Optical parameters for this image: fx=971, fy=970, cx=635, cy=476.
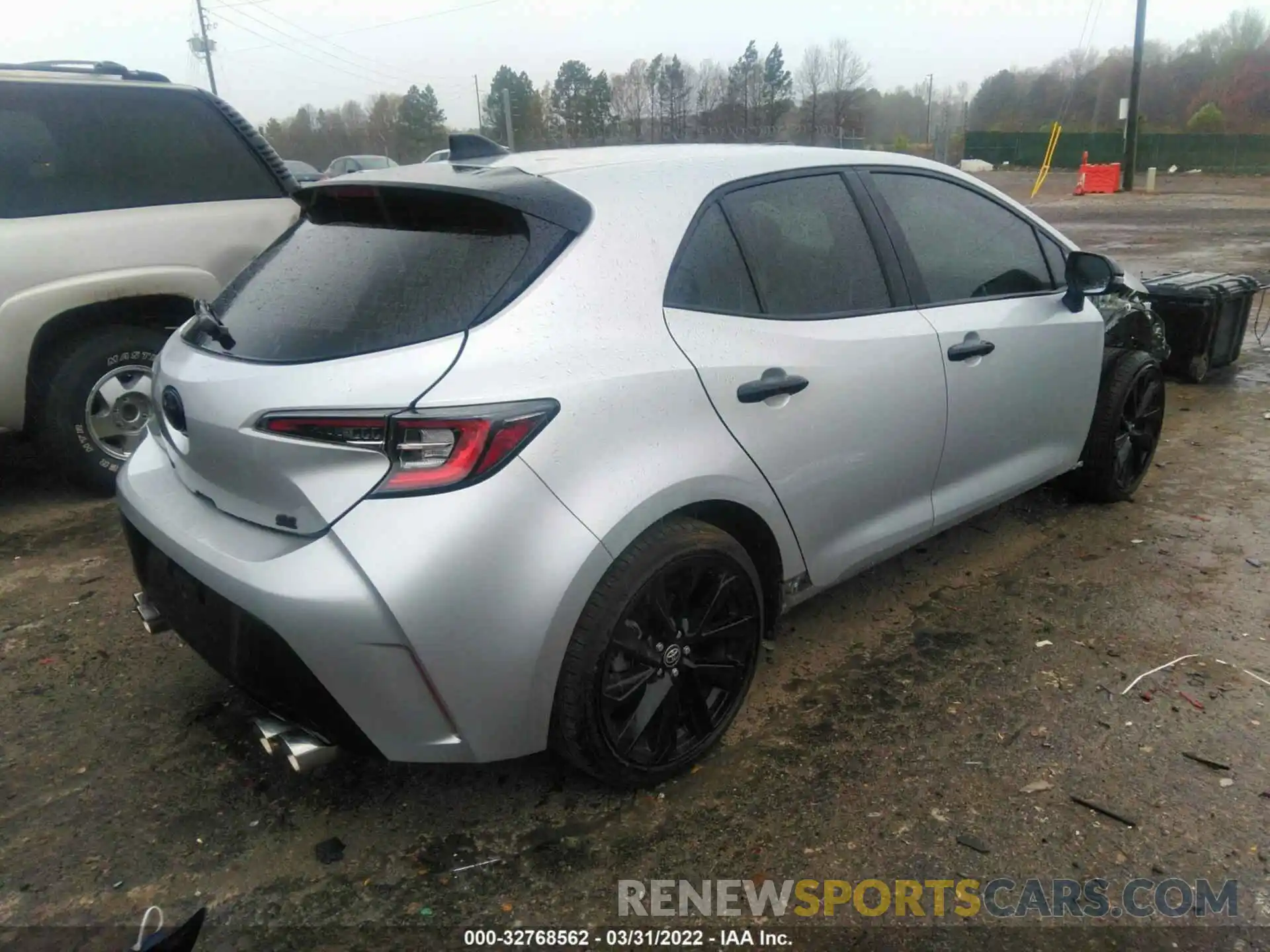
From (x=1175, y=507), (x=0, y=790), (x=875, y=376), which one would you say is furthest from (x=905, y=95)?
(x=0, y=790)

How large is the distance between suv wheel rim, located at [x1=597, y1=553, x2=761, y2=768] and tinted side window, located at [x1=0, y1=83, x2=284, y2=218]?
3816mm

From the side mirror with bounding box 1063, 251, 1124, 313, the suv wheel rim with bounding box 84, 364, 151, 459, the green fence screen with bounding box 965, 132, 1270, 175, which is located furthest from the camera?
the green fence screen with bounding box 965, 132, 1270, 175

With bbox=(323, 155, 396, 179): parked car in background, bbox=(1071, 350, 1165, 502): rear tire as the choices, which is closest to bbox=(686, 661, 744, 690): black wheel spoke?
bbox=(1071, 350, 1165, 502): rear tire

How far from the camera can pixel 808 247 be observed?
9.91 feet

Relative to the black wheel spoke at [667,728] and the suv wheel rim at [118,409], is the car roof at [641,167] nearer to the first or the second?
the black wheel spoke at [667,728]

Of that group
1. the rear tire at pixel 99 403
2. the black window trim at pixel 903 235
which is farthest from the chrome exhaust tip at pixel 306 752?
the rear tire at pixel 99 403

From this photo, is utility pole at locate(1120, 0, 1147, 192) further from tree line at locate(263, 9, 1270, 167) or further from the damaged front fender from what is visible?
the damaged front fender

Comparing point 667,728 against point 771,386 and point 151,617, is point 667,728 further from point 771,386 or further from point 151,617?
point 151,617

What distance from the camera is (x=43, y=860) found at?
245 cm

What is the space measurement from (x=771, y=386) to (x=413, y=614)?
1.18m

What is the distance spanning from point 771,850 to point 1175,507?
10.5 ft

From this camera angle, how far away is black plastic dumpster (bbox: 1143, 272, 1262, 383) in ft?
21.7

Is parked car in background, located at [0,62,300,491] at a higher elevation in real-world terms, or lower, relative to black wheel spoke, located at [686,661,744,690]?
higher

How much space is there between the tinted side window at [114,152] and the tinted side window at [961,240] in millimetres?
3510
